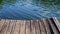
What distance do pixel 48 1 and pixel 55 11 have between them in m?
2.58

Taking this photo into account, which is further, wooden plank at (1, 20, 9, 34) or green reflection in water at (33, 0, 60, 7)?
green reflection in water at (33, 0, 60, 7)

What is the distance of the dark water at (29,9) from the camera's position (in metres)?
10.0

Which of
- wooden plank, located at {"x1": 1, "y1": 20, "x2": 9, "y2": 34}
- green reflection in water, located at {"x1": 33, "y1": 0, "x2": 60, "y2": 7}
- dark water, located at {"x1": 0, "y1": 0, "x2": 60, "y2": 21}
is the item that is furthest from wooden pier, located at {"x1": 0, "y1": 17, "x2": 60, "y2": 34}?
green reflection in water, located at {"x1": 33, "y1": 0, "x2": 60, "y2": 7}

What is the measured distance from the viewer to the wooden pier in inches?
191

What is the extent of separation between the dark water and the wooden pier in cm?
393

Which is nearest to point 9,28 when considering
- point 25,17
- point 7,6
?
point 25,17

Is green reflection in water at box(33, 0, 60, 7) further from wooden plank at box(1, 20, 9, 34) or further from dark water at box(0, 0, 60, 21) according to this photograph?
wooden plank at box(1, 20, 9, 34)

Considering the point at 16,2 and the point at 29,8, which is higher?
the point at 16,2

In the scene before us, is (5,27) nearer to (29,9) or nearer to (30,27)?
(30,27)

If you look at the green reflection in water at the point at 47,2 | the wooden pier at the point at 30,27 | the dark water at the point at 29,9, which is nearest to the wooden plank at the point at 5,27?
the wooden pier at the point at 30,27

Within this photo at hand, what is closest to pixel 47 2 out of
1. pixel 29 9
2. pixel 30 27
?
pixel 29 9

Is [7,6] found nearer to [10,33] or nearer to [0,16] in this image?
[0,16]

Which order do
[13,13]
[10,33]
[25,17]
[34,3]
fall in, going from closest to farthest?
[10,33] → [25,17] → [13,13] → [34,3]

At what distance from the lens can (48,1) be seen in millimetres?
13281
